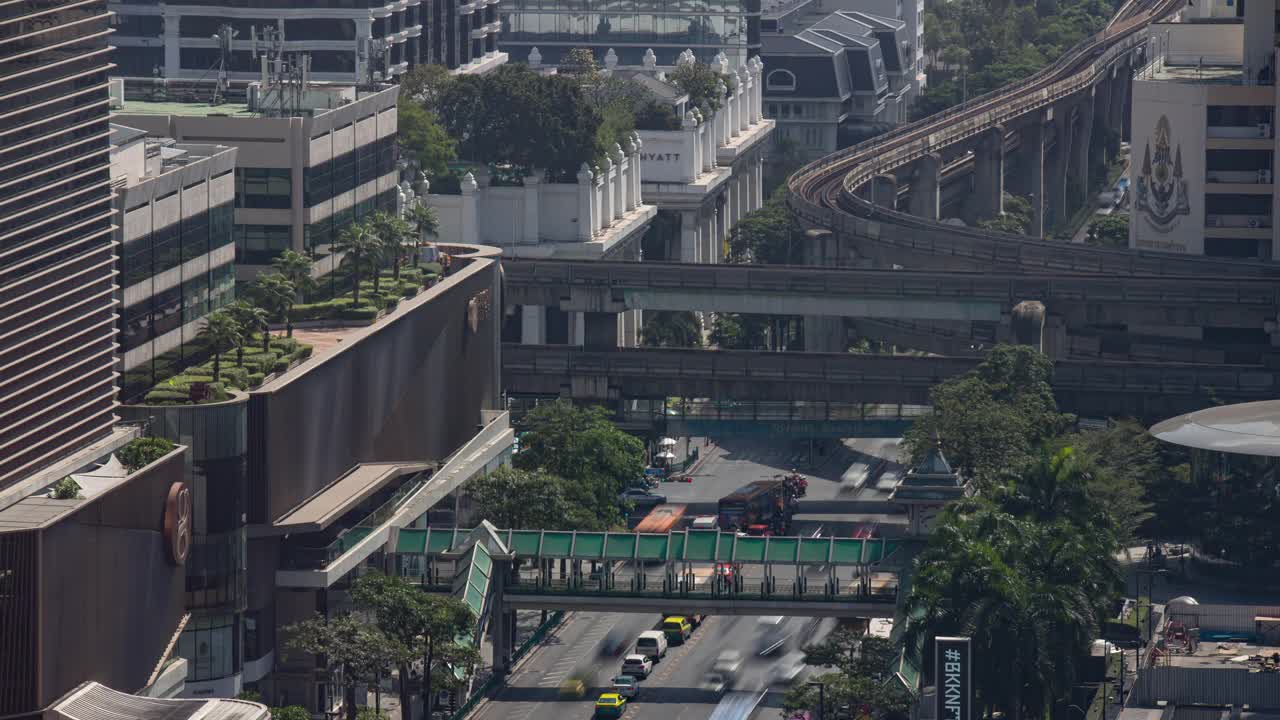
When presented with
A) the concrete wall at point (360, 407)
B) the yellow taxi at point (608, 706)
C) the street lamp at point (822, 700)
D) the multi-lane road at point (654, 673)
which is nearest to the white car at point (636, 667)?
the multi-lane road at point (654, 673)

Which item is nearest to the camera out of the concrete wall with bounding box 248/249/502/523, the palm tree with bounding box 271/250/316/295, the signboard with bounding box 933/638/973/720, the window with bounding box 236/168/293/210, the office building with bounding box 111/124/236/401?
the signboard with bounding box 933/638/973/720

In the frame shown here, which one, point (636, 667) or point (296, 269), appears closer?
point (636, 667)

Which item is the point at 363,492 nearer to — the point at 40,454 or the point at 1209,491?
the point at 40,454

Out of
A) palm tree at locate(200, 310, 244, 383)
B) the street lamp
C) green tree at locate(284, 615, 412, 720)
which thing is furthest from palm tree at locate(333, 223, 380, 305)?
the street lamp

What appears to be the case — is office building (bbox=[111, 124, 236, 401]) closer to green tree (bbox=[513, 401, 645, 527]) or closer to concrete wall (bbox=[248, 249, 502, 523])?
concrete wall (bbox=[248, 249, 502, 523])

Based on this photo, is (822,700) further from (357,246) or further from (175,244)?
(357,246)

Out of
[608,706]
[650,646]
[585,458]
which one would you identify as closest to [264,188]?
[585,458]

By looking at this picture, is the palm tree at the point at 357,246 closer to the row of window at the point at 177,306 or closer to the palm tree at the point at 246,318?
the row of window at the point at 177,306

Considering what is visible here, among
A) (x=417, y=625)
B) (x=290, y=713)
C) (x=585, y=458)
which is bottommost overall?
(x=290, y=713)
